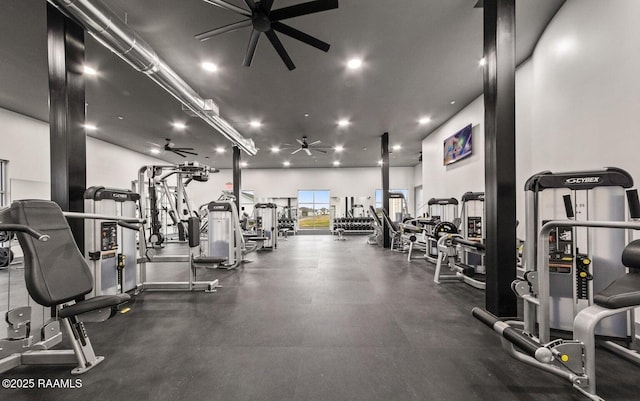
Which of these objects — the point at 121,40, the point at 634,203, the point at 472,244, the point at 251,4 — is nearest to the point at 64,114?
the point at 121,40

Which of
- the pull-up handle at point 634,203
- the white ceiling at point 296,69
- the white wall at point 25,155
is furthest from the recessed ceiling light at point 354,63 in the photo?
the white wall at point 25,155

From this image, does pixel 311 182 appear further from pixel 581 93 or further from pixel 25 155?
pixel 581 93

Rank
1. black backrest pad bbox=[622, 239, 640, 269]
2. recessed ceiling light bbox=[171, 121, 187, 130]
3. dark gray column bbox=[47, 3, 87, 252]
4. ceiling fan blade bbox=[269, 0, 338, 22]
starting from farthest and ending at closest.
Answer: recessed ceiling light bbox=[171, 121, 187, 130] → dark gray column bbox=[47, 3, 87, 252] → ceiling fan blade bbox=[269, 0, 338, 22] → black backrest pad bbox=[622, 239, 640, 269]

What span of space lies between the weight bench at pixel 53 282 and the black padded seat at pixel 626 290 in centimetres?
333

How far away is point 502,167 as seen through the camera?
2.68 meters

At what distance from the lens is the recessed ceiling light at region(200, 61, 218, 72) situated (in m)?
4.30

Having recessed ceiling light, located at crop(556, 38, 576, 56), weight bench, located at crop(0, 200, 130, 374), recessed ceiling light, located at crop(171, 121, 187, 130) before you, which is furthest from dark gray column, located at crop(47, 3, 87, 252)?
recessed ceiling light, located at crop(556, 38, 576, 56)

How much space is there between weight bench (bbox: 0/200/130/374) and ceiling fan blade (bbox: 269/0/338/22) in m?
2.90

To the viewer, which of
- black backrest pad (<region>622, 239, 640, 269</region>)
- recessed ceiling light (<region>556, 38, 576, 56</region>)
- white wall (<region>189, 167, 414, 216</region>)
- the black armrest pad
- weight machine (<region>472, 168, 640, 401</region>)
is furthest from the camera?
white wall (<region>189, 167, 414, 216</region>)

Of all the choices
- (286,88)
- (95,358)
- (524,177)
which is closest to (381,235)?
(524,177)

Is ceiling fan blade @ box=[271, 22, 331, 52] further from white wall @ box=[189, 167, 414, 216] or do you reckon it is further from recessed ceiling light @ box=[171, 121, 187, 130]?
white wall @ box=[189, 167, 414, 216]

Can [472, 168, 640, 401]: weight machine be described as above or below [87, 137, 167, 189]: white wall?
below

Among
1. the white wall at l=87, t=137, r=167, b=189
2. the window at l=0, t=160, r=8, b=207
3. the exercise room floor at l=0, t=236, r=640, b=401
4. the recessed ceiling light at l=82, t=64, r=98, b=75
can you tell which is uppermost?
the recessed ceiling light at l=82, t=64, r=98, b=75

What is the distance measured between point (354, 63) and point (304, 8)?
1909 millimetres
